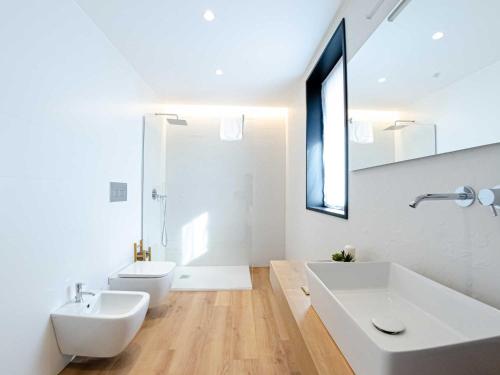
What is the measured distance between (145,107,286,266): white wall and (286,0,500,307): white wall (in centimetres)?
178

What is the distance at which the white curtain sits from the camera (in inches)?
79.1

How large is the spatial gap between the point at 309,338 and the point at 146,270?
6.35 feet

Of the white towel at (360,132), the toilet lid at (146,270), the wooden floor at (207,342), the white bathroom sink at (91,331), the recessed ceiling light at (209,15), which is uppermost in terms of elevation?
the recessed ceiling light at (209,15)

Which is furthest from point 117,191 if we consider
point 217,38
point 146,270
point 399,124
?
point 399,124

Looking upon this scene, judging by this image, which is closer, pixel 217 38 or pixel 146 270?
pixel 217 38

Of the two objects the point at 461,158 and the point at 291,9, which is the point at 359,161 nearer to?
the point at 461,158

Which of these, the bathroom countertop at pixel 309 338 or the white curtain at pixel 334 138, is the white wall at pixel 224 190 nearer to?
the white curtain at pixel 334 138

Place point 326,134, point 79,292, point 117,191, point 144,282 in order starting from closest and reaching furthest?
point 79,292, point 144,282, point 117,191, point 326,134

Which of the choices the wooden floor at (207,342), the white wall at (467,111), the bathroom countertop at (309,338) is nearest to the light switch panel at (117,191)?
the wooden floor at (207,342)

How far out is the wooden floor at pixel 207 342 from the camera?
1.60 metres

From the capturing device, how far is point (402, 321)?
0.76 meters

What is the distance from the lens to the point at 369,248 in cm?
130

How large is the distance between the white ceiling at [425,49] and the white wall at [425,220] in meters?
0.16

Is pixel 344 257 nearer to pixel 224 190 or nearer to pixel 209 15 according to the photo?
pixel 209 15
